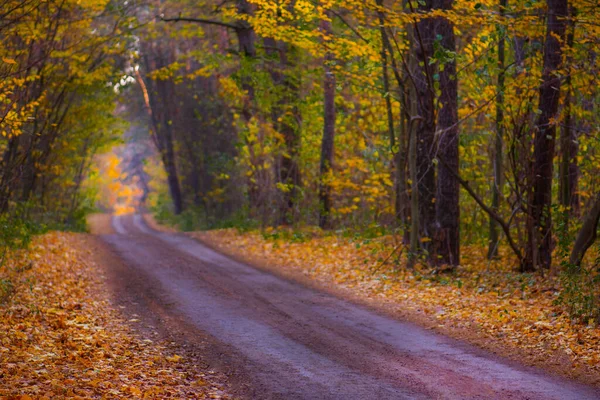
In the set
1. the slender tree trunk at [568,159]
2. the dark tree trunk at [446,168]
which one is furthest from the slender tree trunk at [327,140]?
the slender tree trunk at [568,159]

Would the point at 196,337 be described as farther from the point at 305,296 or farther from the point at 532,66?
the point at 532,66

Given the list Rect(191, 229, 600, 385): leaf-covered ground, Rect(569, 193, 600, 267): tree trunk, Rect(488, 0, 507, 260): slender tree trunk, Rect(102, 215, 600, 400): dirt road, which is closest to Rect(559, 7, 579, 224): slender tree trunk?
Rect(488, 0, 507, 260): slender tree trunk

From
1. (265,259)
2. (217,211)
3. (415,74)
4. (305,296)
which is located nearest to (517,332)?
(305,296)

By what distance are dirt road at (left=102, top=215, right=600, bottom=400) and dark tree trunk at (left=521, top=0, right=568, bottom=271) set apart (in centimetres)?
408

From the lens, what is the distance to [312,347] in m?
8.45

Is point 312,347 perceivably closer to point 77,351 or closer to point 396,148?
point 77,351

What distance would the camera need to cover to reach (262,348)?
27.5ft

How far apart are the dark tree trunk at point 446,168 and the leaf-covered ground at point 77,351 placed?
682 centimetres

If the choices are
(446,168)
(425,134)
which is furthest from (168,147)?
(446,168)

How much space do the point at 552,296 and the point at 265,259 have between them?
809cm

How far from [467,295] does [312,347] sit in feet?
13.5

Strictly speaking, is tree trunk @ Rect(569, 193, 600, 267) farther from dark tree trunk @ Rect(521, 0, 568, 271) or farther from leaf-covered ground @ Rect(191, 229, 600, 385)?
dark tree trunk @ Rect(521, 0, 568, 271)

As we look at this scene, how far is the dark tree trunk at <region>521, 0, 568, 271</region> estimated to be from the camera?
1196cm

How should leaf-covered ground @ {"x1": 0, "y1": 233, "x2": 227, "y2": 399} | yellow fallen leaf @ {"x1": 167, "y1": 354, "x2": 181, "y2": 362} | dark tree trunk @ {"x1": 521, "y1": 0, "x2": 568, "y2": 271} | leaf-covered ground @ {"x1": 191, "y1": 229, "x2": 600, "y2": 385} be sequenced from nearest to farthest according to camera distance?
1. leaf-covered ground @ {"x1": 0, "y1": 233, "x2": 227, "y2": 399}
2. yellow fallen leaf @ {"x1": 167, "y1": 354, "x2": 181, "y2": 362}
3. leaf-covered ground @ {"x1": 191, "y1": 229, "x2": 600, "y2": 385}
4. dark tree trunk @ {"x1": 521, "y1": 0, "x2": 568, "y2": 271}
